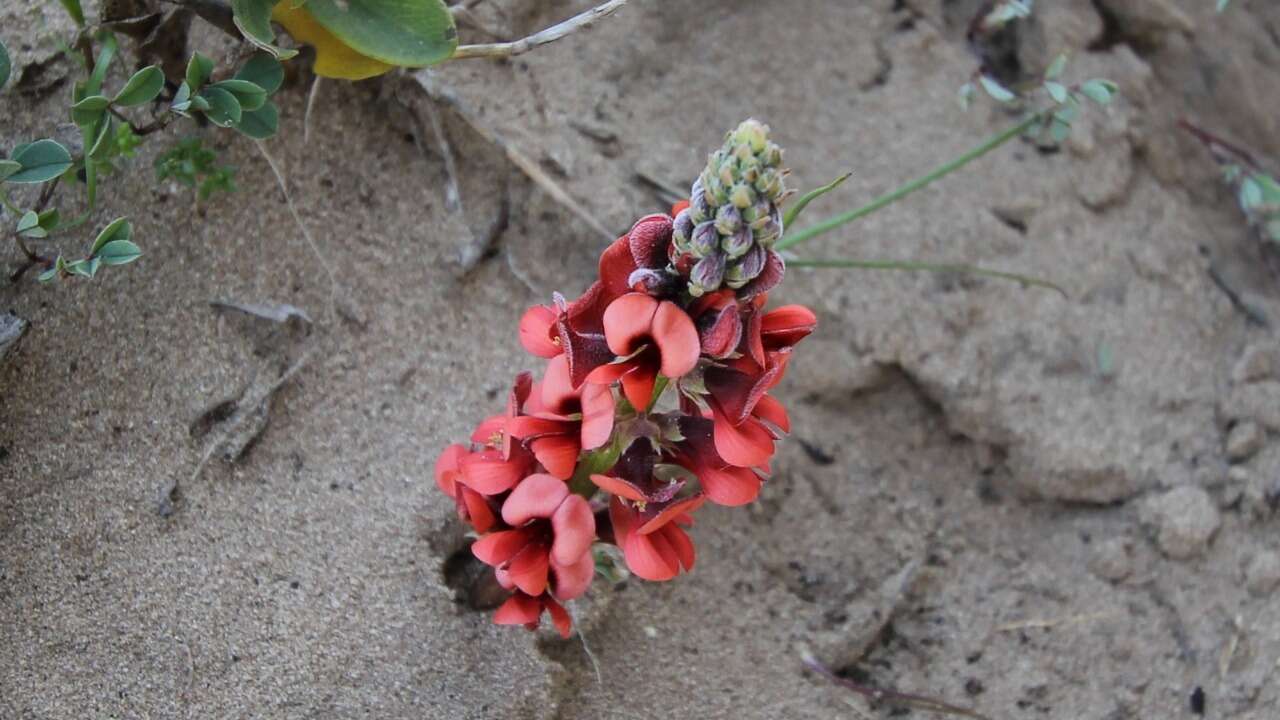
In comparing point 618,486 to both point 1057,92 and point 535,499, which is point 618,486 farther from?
point 1057,92

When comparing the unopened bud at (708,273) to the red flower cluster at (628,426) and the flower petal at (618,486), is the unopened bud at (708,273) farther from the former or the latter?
the flower petal at (618,486)

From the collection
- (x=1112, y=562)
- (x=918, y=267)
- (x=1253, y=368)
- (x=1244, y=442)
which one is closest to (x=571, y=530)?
(x=918, y=267)

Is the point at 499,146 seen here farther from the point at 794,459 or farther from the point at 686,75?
the point at 794,459

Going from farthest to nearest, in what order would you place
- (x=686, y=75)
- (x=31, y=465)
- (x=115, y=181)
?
1. (x=686, y=75)
2. (x=115, y=181)
3. (x=31, y=465)

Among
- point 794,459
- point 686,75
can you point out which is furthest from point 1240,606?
point 686,75

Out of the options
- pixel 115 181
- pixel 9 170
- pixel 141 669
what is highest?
pixel 9 170

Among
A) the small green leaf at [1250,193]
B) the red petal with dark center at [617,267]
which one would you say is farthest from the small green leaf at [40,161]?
the small green leaf at [1250,193]

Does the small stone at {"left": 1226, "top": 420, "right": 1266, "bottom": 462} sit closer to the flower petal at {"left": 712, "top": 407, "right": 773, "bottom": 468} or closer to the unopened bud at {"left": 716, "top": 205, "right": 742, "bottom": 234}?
the flower petal at {"left": 712, "top": 407, "right": 773, "bottom": 468}
